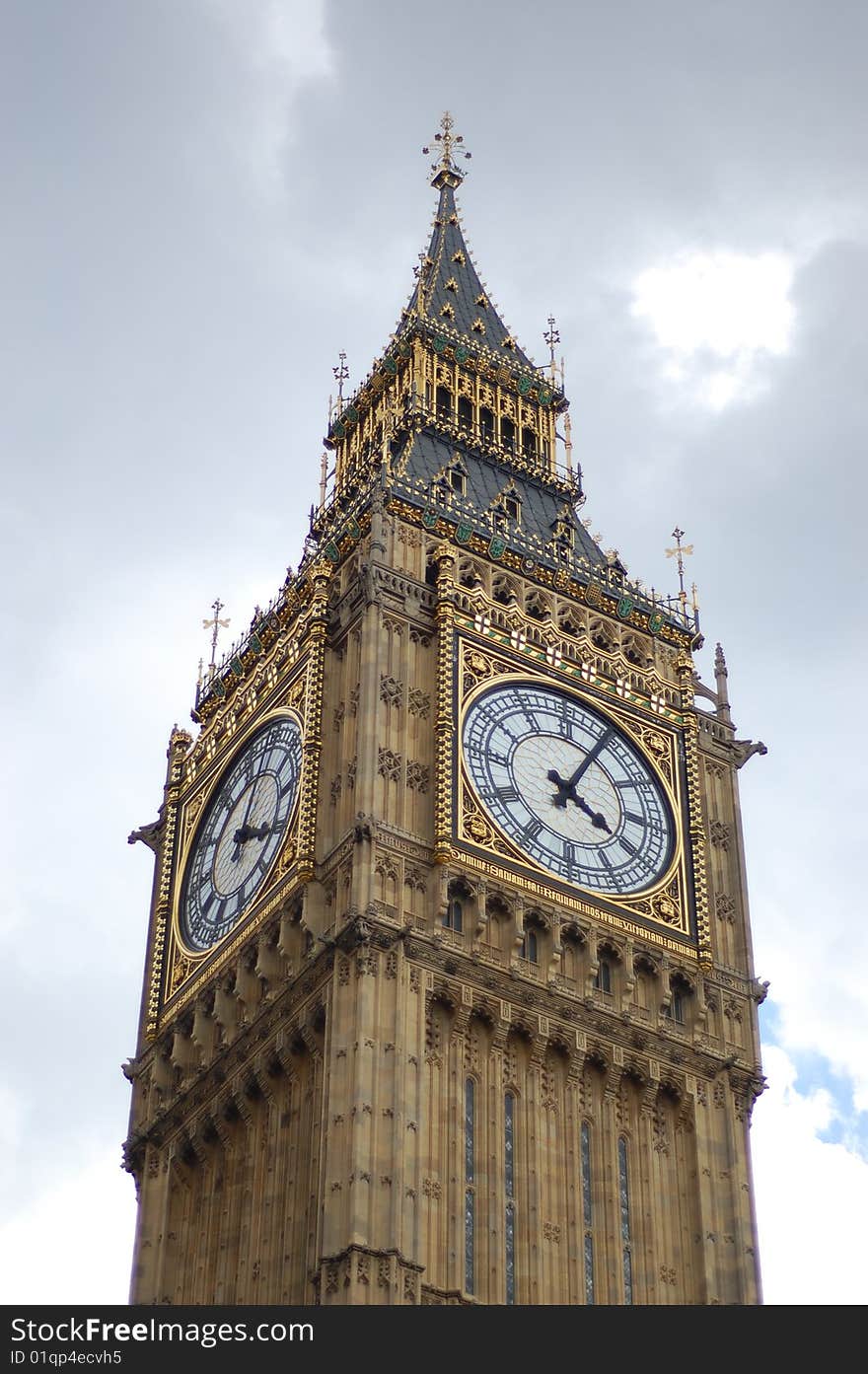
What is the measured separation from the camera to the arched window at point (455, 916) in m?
57.1

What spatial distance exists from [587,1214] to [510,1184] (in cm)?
174

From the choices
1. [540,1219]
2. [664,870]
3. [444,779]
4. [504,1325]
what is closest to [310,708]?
[444,779]

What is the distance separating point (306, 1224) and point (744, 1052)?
34.8ft

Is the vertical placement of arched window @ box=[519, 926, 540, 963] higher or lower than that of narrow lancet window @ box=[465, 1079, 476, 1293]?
higher

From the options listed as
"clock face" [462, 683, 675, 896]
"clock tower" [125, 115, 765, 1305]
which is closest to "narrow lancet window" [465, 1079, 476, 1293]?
"clock tower" [125, 115, 765, 1305]

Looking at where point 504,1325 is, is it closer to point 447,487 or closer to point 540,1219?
point 540,1219

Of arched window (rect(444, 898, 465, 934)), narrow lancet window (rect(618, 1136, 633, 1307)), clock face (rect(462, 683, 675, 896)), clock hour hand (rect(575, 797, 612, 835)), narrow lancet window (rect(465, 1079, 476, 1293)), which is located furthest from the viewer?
clock hour hand (rect(575, 797, 612, 835))

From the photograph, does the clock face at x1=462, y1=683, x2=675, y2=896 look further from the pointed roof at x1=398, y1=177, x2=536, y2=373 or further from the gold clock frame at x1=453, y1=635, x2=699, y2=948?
the pointed roof at x1=398, y1=177, x2=536, y2=373

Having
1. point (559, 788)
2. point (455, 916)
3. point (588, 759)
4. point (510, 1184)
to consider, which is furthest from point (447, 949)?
point (588, 759)

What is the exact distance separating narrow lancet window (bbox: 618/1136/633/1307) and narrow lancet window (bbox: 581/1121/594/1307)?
655 mm

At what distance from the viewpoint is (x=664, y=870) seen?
60781mm

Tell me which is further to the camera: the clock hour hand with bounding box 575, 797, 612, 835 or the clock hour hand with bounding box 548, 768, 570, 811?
the clock hour hand with bounding box 575, 797, 612, 835

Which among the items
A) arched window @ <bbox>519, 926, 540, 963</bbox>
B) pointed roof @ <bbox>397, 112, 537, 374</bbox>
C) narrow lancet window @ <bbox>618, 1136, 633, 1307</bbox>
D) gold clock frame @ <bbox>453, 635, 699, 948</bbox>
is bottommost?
narrow lancet window @ <bbox>618, 1136, 633, 1307</bbox>

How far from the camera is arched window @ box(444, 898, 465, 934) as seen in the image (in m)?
57.1
